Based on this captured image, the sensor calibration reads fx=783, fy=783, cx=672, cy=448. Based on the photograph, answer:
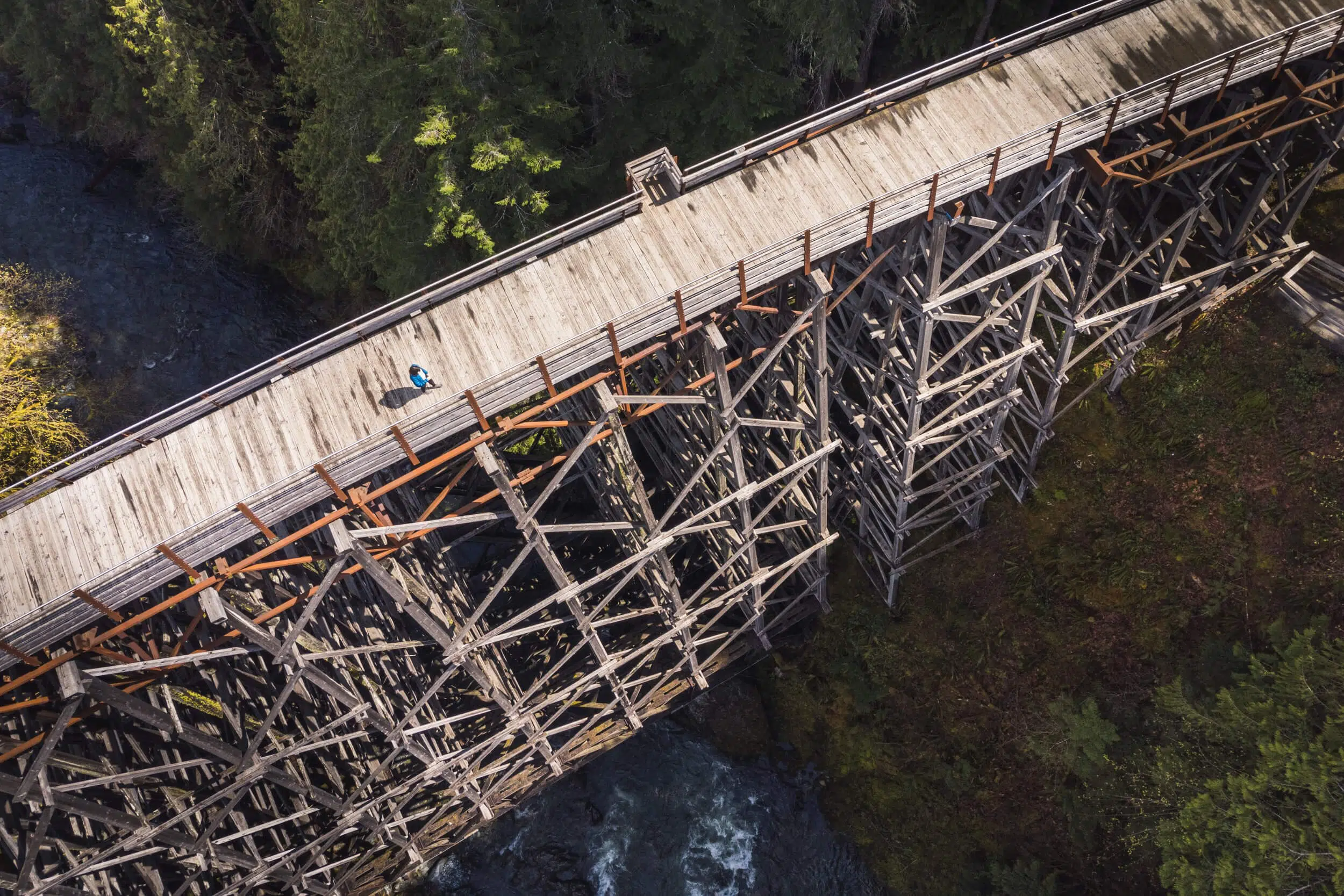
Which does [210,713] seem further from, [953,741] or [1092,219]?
[1092,219]

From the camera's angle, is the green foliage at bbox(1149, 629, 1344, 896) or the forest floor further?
the forest floor

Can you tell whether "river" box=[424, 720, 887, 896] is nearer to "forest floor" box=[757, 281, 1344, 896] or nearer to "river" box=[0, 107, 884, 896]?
"river" box=[0, 107, 884, 896]

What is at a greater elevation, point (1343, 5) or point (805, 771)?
point (1343, 5)

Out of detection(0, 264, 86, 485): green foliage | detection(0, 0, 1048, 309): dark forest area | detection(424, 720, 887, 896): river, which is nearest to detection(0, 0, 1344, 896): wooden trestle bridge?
detection(0, 0, 1048, 309): dark forest area

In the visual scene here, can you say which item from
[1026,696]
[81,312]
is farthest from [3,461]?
[1026,696]

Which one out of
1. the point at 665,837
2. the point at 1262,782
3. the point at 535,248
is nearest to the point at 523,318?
the point at 535,248

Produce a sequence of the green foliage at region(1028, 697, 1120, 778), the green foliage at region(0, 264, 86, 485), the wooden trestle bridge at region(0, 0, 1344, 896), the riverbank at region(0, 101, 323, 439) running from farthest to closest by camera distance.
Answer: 1. the riverbank at region(0, 101, 323, 439)
2. the green foliage at region(0, 264, 86, 485)
3. the green foliage at region(1028, 697, 1120, 778)
4. the wooden trestle bridge at region(0, 0, 1344, 896)

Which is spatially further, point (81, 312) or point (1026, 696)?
point (81, 312)
